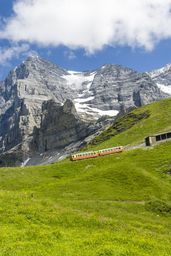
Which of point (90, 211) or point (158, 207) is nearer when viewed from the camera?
point (90, 211)

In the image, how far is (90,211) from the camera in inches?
1948

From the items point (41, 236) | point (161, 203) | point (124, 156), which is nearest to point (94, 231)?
point (41, 236)

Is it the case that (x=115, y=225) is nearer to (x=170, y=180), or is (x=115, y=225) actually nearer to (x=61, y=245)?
(x=61, y=245)

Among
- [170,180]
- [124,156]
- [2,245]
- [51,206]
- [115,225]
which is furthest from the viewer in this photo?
[124,156]

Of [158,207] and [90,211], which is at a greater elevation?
[90,211]

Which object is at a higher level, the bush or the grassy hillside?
the grassy hillside

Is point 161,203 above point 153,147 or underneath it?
underneath

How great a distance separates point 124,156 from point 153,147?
10.1 m

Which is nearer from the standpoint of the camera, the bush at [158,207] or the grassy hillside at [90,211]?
the grassy hillside at [90,211]

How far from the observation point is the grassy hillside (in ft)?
90.3

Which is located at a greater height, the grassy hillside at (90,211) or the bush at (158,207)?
the grassy hillside at (90,211)

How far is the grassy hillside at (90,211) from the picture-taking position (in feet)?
90.3

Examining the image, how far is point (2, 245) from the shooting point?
2686 centimetres

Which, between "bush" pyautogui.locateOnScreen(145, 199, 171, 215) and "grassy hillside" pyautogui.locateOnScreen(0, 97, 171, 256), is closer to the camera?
"grassy hillside" pyautogui.locateOnScreen(0, 97, 171, 256)
